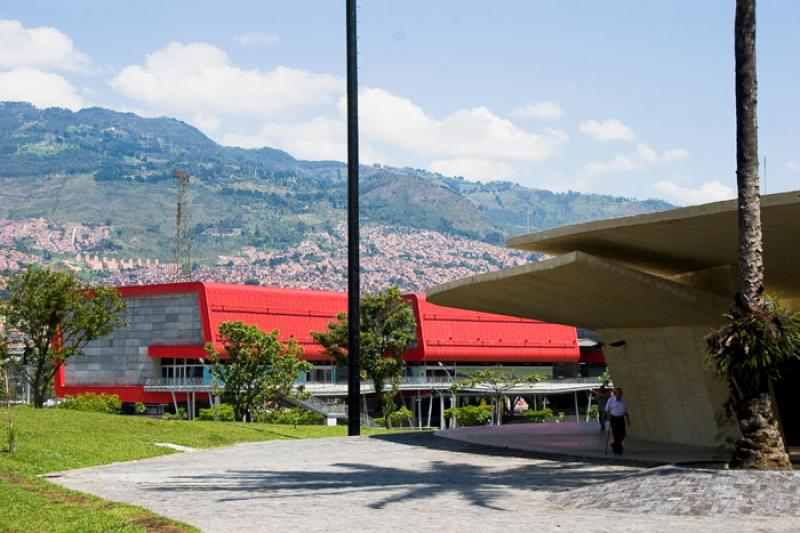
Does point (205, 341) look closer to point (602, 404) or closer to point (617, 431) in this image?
point (602, 404)

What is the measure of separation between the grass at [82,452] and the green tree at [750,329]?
32.1 feet

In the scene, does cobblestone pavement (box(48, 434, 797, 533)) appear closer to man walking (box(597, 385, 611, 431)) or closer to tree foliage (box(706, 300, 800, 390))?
tree foliage (box(706, 300, 800, 390))

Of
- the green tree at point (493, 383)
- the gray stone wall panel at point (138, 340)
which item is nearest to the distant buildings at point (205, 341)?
the gray stone wall panel at point (138, 340)

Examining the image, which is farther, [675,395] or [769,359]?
[675,395]

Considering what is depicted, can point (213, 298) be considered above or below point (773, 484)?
above

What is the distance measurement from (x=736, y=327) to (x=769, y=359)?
838 millimetres

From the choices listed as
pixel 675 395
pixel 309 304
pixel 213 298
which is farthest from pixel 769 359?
pixel 309 304

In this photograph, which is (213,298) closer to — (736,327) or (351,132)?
(351,132)

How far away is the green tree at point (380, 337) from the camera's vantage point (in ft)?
209

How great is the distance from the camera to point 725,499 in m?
15.7

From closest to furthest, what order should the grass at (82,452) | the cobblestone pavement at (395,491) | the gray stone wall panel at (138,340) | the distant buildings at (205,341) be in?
the cobblestone pavement at (395,491)
the grass at (82,452)
the distant buildings at (205,341)
the gray stone wall panel at (138,340)

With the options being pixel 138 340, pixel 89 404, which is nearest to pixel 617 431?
pixel 89 404

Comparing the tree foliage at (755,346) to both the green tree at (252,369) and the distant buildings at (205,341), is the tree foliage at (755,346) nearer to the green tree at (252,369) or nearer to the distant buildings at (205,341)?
Answer: the green tree at (252,369)

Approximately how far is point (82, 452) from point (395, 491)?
32.7 ft
